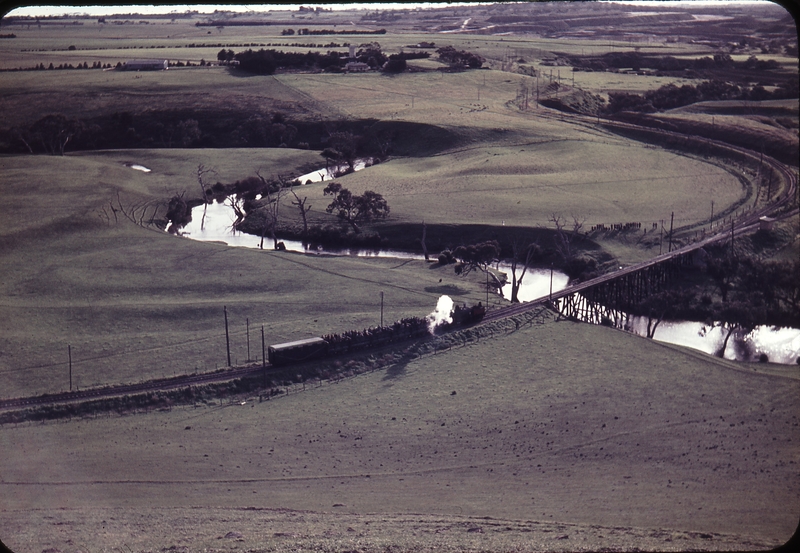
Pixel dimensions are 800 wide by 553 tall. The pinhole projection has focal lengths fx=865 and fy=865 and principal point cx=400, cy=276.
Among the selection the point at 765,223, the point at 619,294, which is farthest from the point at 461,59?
the point at 619,294

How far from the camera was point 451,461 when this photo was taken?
35688mm

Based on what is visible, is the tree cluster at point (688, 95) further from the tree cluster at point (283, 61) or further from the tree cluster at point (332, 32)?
the tree cluster at point (332, 32)

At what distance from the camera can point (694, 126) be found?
9438cm

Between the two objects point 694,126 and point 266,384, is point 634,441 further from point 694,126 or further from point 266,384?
point 694,126

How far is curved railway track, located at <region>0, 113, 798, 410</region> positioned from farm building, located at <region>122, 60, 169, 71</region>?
75.0m

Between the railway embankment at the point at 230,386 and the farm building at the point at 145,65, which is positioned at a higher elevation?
the farm building at the point at 145,65

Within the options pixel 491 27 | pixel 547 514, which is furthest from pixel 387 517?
pixel 491 27

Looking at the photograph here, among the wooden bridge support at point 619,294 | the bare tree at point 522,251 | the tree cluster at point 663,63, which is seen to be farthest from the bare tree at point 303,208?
the tree cluster at point 663,63

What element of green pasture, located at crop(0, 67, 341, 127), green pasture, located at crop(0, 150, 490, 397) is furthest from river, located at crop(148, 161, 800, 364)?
green pasture, located at crop(0, 67, 341, 127)

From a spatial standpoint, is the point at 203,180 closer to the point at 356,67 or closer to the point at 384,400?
the point at 356,67

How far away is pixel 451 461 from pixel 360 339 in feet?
44.4

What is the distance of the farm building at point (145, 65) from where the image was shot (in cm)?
13564

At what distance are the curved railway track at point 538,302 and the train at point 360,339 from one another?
847 millimetres

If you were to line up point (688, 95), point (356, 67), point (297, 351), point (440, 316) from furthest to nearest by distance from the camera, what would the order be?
point (356, 67) < point (688, 95) < point (440, 316) < point (297, 351)
